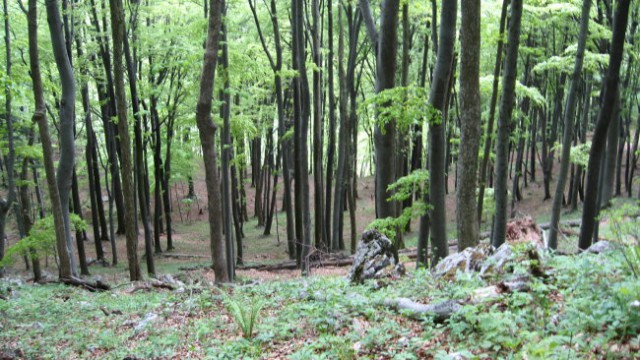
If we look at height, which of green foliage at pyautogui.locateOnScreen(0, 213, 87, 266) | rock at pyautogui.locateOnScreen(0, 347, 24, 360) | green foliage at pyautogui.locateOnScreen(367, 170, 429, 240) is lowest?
rock at pyautogui.locateOnScreen(0, 347, 24, 360)

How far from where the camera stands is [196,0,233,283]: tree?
28.6 feet

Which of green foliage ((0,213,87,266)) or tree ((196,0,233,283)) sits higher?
tree ((196,0,233,283))

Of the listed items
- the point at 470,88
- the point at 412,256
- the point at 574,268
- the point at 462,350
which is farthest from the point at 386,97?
the point at 412,256

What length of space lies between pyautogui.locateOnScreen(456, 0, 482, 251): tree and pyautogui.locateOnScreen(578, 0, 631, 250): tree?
89.5 inches

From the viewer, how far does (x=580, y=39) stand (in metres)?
9.61

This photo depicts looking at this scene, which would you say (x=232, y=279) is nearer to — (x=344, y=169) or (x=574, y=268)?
(x=344, y=169)

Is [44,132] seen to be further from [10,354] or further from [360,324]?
[360,324]

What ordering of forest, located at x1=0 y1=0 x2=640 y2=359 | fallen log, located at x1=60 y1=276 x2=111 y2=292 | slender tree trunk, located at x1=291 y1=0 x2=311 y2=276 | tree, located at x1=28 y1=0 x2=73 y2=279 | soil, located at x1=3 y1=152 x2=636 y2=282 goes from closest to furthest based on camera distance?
forest, located at x1=0 y1=0 x2=640 y2=359, tree, located at x1=28 y1=0 x2=73 y2=279, fallen log, located at x1=60 y1=276 x2=111 y2=292, slender tree trunk, located at x1=291 y1=0 x2=311 y2=276, soil, located at x1=3 y1=152 x2=636 y2=282

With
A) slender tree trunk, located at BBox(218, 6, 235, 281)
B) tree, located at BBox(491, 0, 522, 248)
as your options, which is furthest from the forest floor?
slender tree trunk, located at BBox(218, 6, 235, 281)

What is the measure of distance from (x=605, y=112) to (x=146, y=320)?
8139 mm

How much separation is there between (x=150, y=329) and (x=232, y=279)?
7.50 m

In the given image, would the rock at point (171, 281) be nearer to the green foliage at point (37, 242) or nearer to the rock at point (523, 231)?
the green foliage at point (37, 242)

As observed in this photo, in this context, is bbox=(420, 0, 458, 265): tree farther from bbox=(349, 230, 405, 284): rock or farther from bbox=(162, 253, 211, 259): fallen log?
bbox=(162, 253, 211, 259): fallen log

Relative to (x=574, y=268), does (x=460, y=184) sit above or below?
above
